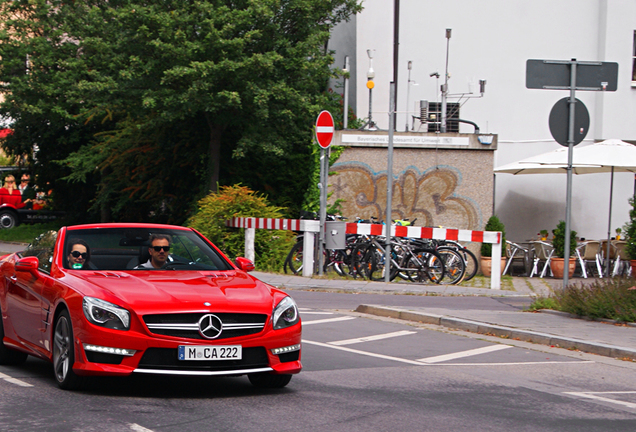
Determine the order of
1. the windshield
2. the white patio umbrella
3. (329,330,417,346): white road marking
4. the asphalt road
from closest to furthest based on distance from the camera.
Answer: the asphalt road
the windshield
(329,330,417,346): white road marking
the white patio umbrella

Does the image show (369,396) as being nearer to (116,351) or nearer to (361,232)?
(116,351)

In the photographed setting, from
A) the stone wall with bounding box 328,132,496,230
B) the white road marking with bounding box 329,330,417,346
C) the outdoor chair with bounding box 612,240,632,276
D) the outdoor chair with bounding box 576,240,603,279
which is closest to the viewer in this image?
the white road marking with bounding box 329,330,417,346

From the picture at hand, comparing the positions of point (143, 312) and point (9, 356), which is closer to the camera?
point (143, 312)

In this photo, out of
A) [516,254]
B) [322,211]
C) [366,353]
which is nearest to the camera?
[366,353]

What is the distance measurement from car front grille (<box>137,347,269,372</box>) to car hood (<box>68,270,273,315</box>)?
294 millimetres

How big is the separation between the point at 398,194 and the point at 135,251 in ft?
51.8

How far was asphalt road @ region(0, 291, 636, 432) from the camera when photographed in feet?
18.0

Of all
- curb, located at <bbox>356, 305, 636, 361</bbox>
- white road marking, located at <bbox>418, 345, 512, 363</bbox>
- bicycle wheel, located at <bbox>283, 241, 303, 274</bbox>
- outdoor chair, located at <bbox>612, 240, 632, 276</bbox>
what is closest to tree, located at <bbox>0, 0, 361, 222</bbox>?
bicycle wheel, located at <bbox>283, 241, 303, 274</bbox>

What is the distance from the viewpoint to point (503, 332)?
34.1 ft

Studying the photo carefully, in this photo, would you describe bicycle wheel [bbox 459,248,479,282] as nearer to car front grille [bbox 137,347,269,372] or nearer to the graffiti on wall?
the graffiti on wall

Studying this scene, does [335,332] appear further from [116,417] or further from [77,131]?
[77,131]

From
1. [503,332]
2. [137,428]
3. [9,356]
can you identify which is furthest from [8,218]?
[137,428]

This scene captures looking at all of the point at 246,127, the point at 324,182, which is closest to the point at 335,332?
the point at 324,182

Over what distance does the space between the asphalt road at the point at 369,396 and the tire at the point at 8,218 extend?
35.3 meters
